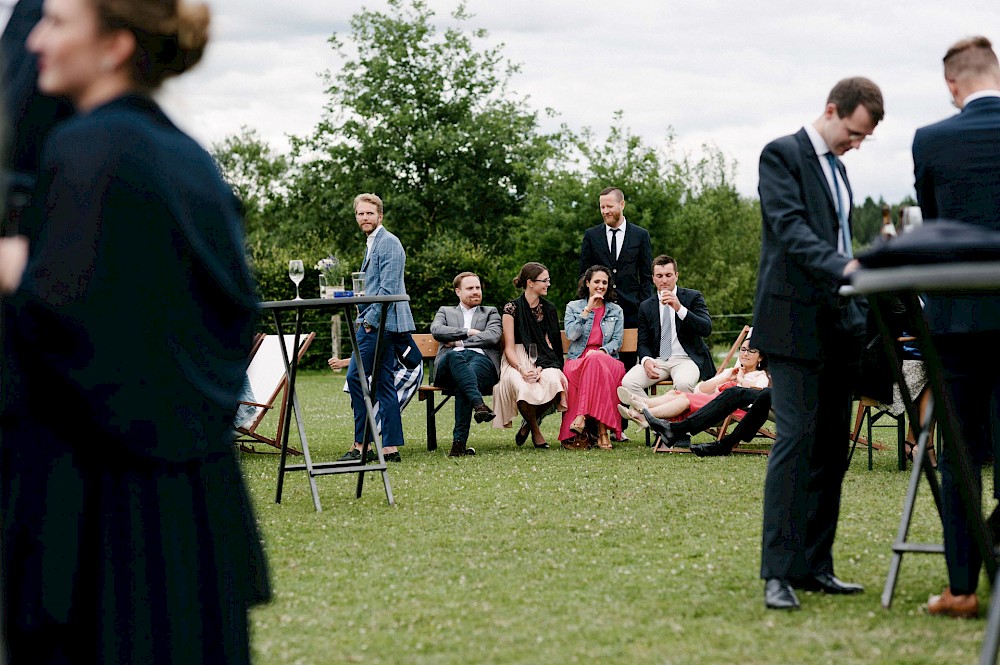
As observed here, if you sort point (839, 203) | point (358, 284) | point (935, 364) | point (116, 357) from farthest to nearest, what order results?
1. point (358, 284)
2. point (839, 203)
3. point (935, 364)
4. point (116, 357)

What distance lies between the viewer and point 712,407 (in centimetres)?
946

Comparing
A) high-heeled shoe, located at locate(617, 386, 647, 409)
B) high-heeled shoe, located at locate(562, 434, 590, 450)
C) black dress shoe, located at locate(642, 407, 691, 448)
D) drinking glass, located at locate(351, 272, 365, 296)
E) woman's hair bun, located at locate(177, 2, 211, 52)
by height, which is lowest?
high-heeled shoe, located at locate(562, 434, 590, 450)

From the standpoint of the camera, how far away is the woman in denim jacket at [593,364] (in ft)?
33.2

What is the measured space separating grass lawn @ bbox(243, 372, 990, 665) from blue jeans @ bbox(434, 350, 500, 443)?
4.60 ft

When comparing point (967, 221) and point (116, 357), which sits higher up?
point (967, 221)

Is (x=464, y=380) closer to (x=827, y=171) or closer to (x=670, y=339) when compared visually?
(x=670, y=339)

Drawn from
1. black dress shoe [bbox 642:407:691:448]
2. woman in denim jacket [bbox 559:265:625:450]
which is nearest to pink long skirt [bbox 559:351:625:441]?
woman in denim jacket [bbox 559:265:625:450]

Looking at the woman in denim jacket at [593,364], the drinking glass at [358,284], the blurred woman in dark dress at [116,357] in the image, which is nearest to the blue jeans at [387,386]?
the drinking glass at [358,284]

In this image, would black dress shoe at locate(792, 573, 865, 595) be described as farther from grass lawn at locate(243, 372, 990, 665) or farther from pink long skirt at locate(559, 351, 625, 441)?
pink long skirt at locate(559, 351, 625, 441)

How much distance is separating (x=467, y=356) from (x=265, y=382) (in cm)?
187

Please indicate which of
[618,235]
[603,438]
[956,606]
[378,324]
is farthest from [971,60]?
[618,235]

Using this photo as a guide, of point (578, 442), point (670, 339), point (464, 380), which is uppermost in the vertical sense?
point (670, 339)

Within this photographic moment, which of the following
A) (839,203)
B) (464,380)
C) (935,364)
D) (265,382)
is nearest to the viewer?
(935,364)

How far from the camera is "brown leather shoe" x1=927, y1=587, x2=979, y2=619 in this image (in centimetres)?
406
